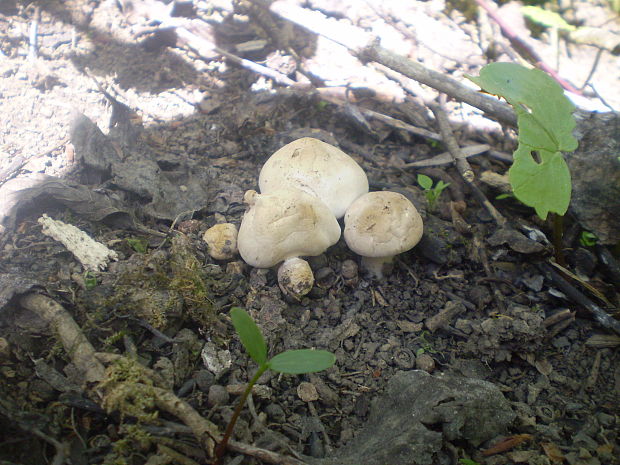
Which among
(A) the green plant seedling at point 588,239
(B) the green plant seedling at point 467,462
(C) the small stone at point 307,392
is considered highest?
(A) the green plant seedling at point 588,239

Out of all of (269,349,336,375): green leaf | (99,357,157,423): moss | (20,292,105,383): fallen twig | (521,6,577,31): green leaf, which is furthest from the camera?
(521,6,577,31): green leaf

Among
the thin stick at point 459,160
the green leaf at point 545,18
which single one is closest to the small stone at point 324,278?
the thin stick at point 459,160

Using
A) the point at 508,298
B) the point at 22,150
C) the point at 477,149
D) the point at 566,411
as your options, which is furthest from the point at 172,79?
the point at 566,411

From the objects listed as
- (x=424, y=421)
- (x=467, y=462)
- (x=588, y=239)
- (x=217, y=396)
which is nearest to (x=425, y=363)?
(x=424, y=421)

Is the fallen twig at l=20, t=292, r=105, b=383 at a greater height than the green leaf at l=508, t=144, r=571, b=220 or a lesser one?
lesser

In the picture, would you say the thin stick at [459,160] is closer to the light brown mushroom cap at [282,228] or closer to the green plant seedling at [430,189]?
the green plant seedling at [430,189]

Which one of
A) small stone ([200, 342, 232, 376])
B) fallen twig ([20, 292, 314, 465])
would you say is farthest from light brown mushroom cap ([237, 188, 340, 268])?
fallen twig ([20, 292, 314, 465])

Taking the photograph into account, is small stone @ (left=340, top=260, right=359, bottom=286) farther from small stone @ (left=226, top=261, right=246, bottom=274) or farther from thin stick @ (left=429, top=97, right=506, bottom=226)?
thin stick @ (left=429, top=97, right=506, bottom=226)

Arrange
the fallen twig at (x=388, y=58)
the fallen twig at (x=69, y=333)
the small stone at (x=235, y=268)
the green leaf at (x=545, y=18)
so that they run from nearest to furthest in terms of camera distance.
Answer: the fallen twig at (x=69, y=333) → the small stone at (x=235, y=268) → the fallen twig at (x=388, y=58) → the green leaf at (x=545, y=18)

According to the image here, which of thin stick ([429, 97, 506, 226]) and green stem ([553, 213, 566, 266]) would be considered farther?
thin stick ([429, 97, 506, 226])
